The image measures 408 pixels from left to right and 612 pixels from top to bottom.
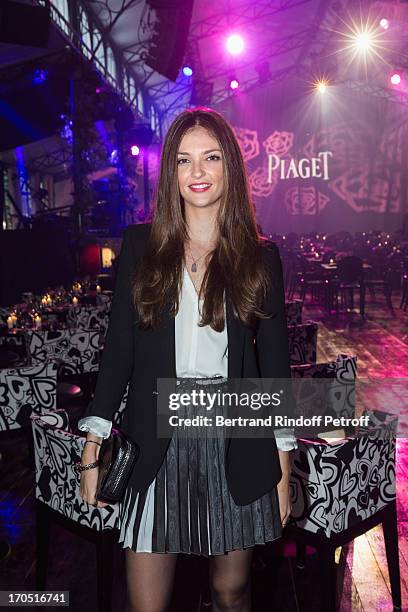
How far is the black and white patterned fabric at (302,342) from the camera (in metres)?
4.53

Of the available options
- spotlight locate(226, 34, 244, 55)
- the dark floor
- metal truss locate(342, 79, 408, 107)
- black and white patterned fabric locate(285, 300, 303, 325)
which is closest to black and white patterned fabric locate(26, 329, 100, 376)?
the dark floor

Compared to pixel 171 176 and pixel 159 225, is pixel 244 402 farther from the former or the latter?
pixel 171 176

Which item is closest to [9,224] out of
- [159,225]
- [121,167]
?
[121,167]

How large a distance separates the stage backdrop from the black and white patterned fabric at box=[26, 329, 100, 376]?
1493 cm

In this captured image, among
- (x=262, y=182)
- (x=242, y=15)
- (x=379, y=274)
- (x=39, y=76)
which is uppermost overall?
(x=242, y=15)

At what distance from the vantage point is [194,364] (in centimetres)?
151

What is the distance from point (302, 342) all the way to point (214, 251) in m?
3.08

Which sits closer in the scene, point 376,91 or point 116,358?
point 116,358

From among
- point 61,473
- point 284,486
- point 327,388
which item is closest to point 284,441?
point 284,486

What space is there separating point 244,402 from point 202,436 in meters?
0.15

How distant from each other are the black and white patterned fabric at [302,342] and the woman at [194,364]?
116 inches

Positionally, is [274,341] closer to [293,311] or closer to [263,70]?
[293,311]

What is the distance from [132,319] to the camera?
5.00ft

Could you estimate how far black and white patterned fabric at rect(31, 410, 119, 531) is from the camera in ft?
7.22
